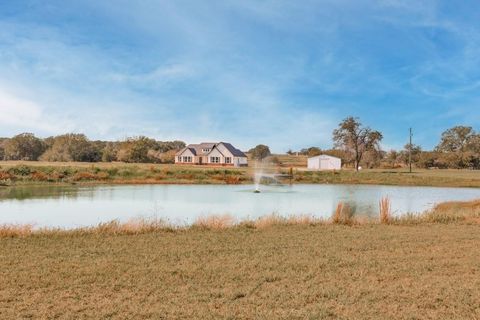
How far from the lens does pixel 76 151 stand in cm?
7844

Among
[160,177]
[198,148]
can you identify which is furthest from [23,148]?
[160,177]

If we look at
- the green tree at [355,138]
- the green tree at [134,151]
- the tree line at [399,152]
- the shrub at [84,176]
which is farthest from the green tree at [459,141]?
the shrub at [84,176]

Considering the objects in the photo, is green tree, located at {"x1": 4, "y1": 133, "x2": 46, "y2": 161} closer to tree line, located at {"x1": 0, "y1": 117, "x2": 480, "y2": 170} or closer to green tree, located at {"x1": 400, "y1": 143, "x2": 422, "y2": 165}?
tree line, located at {"x1": 0, "y1": 117, "x2": 480, "y2": 170}

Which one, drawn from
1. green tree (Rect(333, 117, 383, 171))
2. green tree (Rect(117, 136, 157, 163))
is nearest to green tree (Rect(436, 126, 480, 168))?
green tree (Rect(333, 117, 383, 171))

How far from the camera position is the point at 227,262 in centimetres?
759

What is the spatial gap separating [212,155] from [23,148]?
37.7m

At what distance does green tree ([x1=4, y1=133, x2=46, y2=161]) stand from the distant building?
2924cm

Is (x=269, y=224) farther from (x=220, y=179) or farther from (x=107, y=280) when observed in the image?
(x=220, y=179)

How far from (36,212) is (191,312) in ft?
49.5

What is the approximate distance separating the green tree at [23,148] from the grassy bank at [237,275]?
83919 mm

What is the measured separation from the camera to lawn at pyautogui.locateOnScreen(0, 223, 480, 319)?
5246mm

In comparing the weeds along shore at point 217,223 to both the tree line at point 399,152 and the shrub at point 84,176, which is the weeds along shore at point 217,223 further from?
the tree line at point 399,152

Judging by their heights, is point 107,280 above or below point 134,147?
below

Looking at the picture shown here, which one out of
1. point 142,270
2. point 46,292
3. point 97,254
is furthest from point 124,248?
point 46,292
